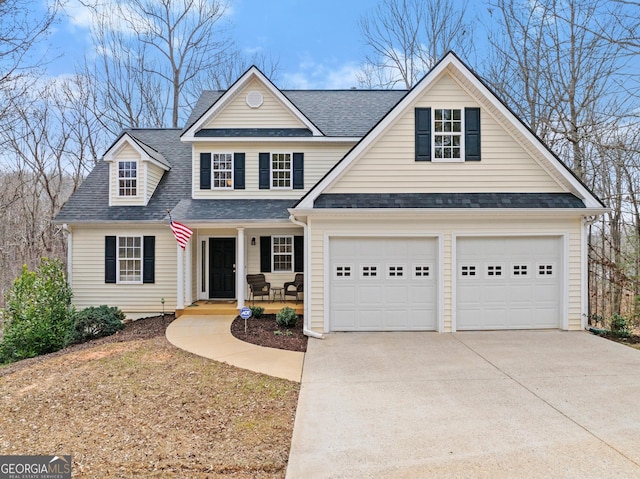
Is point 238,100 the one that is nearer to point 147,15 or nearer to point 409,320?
point 409,320

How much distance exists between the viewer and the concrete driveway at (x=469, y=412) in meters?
3.58

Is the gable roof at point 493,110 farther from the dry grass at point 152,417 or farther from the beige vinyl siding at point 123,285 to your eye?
the beige vinyl siding at point 123,285

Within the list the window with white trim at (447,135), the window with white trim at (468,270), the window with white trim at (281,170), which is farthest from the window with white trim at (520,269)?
the window with white trim at (281,170)

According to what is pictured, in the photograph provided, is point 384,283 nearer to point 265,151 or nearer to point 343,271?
point 343,271

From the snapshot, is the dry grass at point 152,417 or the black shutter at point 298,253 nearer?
the dry grass at point 152,417

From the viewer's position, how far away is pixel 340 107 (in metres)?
14.5

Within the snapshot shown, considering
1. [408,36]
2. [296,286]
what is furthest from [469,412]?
[408,36]

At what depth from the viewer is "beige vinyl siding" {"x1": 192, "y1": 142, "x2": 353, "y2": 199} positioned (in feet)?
40.9

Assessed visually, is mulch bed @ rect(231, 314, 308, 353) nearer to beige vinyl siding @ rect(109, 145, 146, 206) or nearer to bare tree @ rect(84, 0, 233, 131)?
beige vinyl siding @ rect(109, 145, 146, 206)

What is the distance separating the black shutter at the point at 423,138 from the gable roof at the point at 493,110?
19.2 inches

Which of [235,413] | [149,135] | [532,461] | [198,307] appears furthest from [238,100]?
[532,461]

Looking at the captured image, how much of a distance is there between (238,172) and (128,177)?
143 inches

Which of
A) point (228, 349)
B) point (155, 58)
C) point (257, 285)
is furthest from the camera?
point (155, 58)

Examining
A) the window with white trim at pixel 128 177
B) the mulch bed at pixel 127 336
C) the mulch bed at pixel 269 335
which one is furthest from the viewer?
the window with white trim at pixel 128 177
